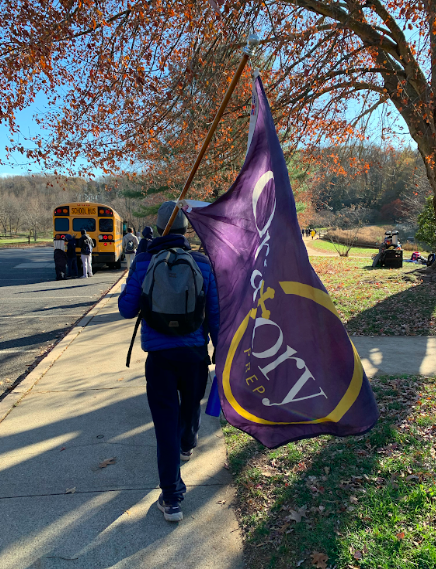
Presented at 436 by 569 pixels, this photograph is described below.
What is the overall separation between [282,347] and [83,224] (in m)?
17.4

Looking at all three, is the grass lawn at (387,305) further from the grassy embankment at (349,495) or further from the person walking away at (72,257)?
the person walking away at (72,257)

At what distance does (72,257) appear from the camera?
52.9 feet

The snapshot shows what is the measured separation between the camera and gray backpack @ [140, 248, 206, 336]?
254 centimetres

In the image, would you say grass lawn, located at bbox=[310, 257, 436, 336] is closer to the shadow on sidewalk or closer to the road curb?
the shadow on sidewalk

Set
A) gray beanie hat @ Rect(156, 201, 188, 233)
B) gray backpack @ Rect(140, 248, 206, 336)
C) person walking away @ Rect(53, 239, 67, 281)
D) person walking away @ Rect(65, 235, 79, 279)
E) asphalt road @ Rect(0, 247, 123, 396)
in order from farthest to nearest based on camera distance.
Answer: person walking away @ Rect(65, 235, 79, 279) → person walking away @ Rect(53, 239, 67, 281) → asphalt road @ Rect(0, 247, 123, 396) → gray beanie hat @ Rect(156, 201, 188, 233) → gray backpack @ Rect(140, 248, 206, 336)

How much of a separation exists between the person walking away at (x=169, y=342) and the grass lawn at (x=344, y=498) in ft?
1.99

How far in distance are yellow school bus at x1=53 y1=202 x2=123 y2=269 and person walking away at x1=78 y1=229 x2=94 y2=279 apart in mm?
1397

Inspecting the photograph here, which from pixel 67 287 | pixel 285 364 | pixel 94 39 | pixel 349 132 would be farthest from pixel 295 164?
pixel 285 364

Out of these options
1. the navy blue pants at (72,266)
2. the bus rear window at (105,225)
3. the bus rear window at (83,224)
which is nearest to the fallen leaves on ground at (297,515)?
the navy blue pants at (72,266)

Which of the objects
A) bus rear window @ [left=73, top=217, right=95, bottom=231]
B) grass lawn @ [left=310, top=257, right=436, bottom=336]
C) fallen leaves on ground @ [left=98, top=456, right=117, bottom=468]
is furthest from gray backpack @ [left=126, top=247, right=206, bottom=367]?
bus rear window @ [left=73, top=217, right=95, bottom=231]

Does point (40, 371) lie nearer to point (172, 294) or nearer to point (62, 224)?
point (172, 294)

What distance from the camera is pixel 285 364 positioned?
2143 millimetres

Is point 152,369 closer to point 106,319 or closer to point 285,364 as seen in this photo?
point 285,364

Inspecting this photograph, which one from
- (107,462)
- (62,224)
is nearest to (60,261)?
(62,224)
